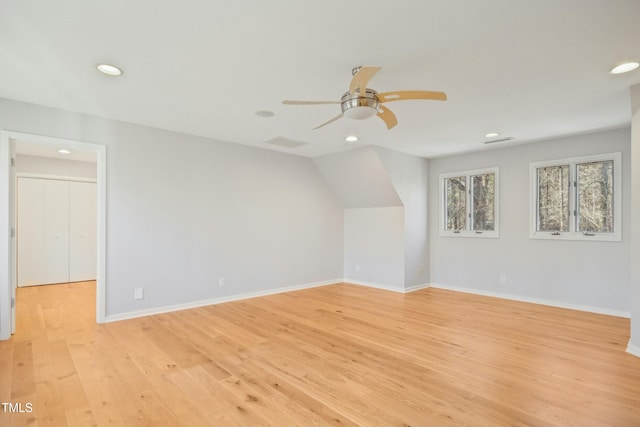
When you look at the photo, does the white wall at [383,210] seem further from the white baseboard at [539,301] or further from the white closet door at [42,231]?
the white closet door at [42,231]

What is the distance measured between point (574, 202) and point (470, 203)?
1461 millimetres

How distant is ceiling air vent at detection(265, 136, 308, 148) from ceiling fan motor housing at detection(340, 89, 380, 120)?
231 cm

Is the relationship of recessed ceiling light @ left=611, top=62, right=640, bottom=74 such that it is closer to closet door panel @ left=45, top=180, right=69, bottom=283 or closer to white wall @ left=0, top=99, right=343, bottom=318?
white wall @ left=0, top=99, right=343, bottom=318

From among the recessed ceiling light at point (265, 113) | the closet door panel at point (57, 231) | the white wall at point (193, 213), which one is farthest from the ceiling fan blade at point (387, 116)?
the closet door panel at point (57, 231)

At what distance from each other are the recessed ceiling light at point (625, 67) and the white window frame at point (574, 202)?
2245 mm

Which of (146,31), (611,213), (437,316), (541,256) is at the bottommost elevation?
(437,316)

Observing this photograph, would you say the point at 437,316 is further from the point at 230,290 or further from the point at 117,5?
the point at 117,5

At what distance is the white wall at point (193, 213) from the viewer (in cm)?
391

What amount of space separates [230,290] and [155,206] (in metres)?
1.65

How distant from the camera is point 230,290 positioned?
195 inches

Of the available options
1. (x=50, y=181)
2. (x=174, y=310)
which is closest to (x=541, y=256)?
(x=174, y=310)

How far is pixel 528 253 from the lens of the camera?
4.97 metres

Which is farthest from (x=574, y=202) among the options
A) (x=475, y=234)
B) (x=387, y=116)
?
(x=387, y=116)

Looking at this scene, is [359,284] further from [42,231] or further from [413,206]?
[42,231]
